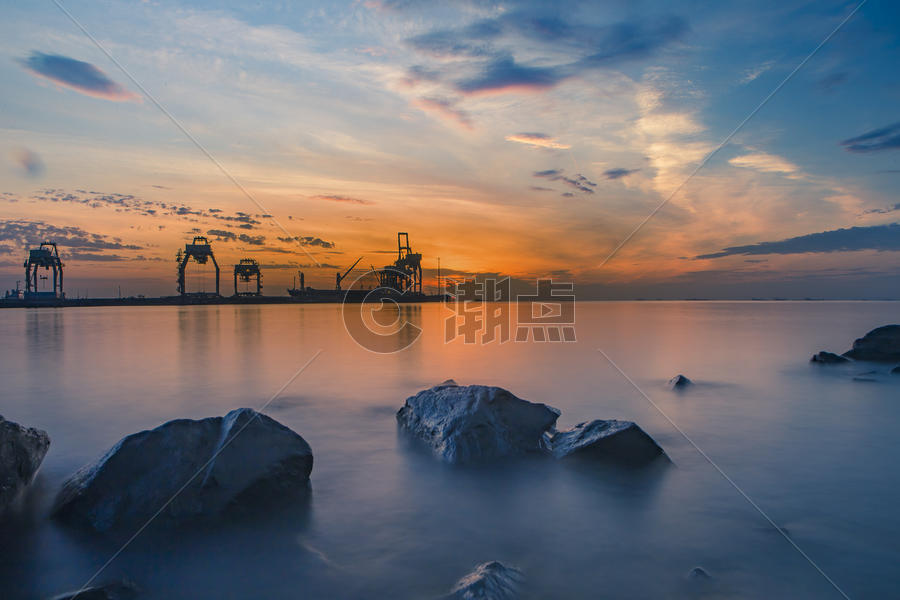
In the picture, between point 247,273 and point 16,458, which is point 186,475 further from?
point 247,273

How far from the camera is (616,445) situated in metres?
5.04

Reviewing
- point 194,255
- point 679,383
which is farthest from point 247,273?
point 679,383

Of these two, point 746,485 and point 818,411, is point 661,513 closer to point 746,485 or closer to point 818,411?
point 746,485

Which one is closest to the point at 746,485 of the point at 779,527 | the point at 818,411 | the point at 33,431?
the point at 779,527

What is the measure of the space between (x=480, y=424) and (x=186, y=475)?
2866 mm

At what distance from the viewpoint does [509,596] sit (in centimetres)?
277

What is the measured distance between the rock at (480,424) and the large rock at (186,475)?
1687 millimetres

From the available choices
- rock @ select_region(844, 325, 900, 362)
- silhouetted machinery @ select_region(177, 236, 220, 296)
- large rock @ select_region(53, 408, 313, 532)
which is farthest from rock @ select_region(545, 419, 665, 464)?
silhouetted machinery @ select_region(177, 236, 220, 296)

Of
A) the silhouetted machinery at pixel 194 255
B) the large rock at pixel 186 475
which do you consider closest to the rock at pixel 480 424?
the large rock at pixel 186 475

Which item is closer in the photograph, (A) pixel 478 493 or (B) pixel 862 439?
(A) pixel 478 493

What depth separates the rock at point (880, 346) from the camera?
41.9ft

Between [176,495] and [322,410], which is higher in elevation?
[176,495]

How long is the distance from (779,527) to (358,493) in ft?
11.5

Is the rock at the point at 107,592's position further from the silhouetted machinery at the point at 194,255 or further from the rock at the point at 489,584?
the silhouetted machinery at the point at 194,255
